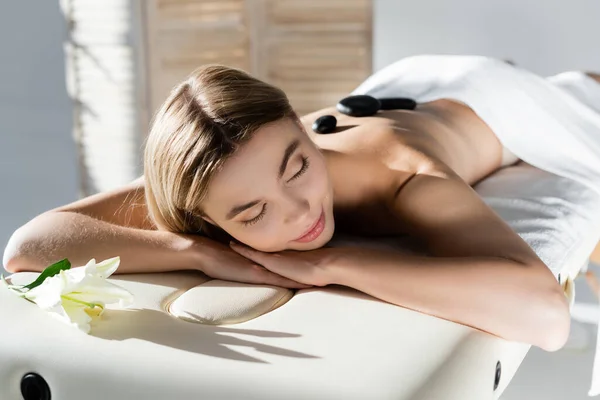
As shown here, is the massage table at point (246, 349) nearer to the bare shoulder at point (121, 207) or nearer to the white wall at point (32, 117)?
the bare shoulder at point (121, 207)

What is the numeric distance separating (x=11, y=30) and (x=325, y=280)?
3053 mm

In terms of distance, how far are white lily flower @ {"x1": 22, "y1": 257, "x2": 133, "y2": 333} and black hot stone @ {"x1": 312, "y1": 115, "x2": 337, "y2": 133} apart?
0.66 meters

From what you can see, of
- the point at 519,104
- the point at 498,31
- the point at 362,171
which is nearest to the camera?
the point at 362,171

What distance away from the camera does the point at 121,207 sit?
155 cm

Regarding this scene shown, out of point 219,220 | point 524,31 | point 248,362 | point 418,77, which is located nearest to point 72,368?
point 248,362

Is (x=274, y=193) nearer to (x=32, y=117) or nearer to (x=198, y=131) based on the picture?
(x=198, y=131)

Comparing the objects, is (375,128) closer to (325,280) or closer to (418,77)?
(325,280)

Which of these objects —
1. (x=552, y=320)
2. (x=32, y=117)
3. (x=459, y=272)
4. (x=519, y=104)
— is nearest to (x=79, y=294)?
(x=459, y=272)

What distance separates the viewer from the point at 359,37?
3.34 meters

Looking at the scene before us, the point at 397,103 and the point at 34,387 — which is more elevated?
the point at 397,103

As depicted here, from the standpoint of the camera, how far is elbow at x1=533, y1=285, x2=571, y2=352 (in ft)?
3.75

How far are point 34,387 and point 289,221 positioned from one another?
1.46 ft

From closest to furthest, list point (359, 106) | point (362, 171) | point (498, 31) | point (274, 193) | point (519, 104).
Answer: point (274, 193)
point (362, 171)
point (359, 106)
point (519, 104)
point (498, 31)

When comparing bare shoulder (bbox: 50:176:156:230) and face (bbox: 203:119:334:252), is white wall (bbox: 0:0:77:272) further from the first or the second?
face (bbox: 203:119:334:252)
